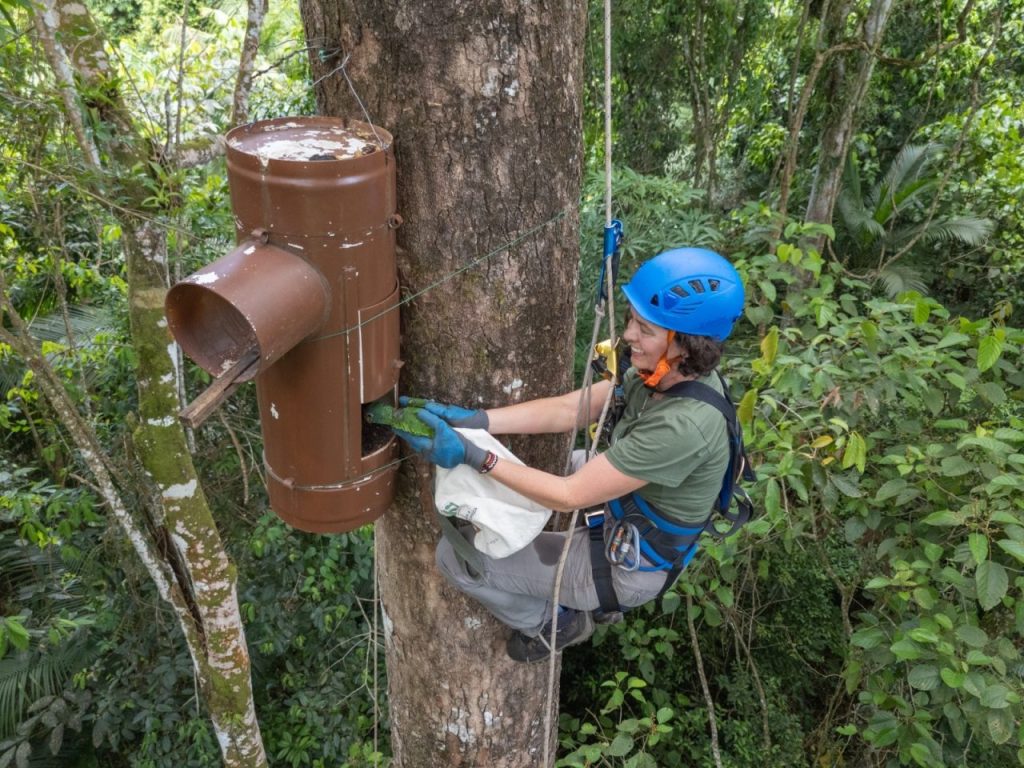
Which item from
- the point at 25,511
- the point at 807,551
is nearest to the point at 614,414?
the point at 807,551

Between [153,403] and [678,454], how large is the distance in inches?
96.8

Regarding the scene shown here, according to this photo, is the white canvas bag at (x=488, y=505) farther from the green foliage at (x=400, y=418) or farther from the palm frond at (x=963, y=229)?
the palm frond at (x=963, y=229)

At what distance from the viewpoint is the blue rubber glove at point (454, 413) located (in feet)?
6.18

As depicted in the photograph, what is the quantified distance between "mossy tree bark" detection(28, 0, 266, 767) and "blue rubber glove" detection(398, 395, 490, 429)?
5.92 ft

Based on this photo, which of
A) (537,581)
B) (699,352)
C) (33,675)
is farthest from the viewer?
(33,675)

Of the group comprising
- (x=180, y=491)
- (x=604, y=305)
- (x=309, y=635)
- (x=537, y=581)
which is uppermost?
(x=604, y=305)

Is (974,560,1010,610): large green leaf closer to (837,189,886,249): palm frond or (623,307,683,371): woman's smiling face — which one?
(623,307,683,371): woman's smiling face

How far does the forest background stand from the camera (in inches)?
119

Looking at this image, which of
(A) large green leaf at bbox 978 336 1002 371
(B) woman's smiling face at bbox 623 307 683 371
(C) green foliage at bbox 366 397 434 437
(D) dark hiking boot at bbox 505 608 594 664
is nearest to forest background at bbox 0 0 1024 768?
(A) large green leaf at bbox 978 336 1002 371

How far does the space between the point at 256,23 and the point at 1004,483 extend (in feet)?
11.7

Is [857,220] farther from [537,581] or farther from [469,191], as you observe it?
[469,191]

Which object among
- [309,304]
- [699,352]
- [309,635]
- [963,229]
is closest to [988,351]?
[699,352]

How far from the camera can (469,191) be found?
5.66ft

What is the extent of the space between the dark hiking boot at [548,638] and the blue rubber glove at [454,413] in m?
0.80
